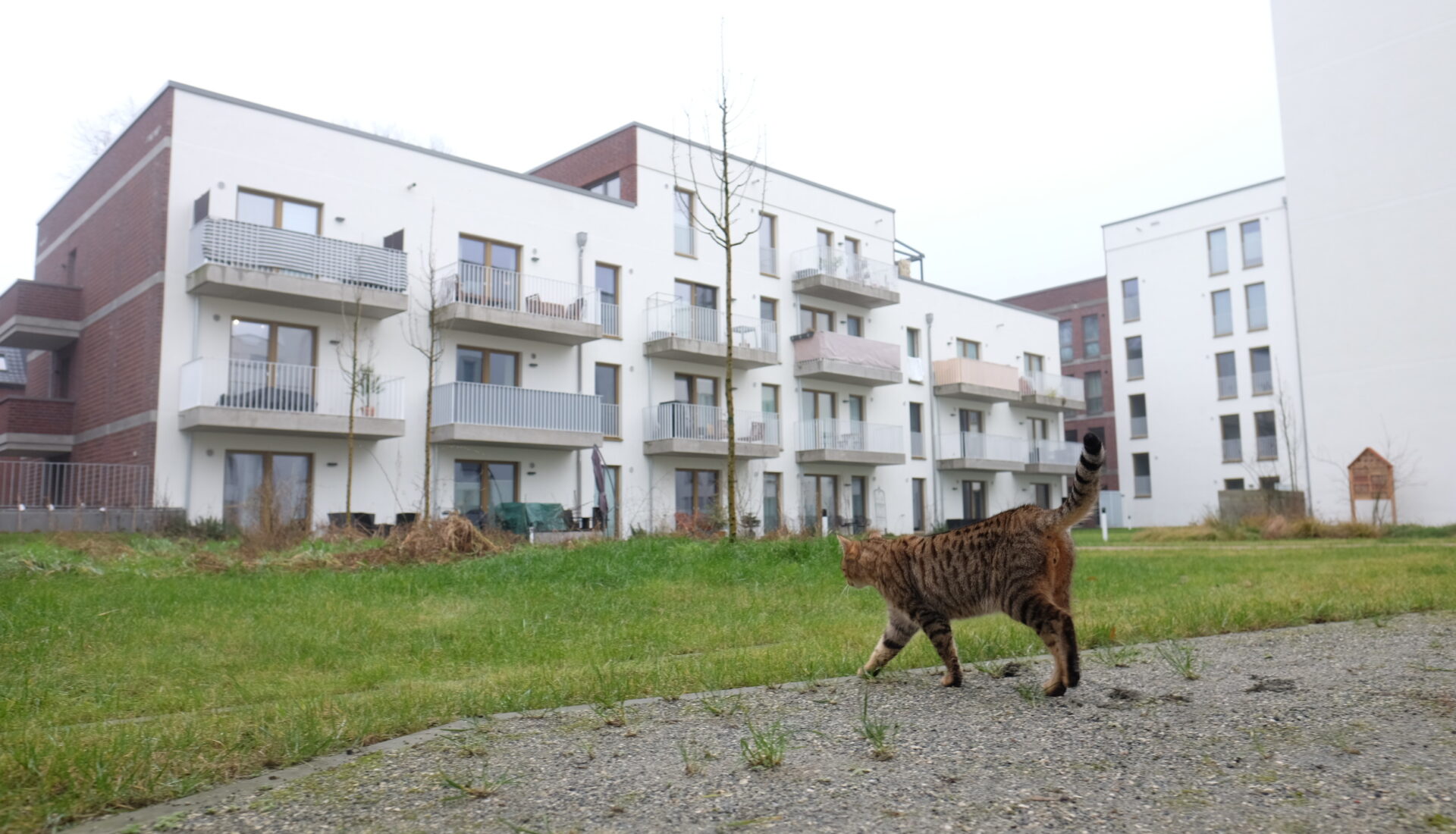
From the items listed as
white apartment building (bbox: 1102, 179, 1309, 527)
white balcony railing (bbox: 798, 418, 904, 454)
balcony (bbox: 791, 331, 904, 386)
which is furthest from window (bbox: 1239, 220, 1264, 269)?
white balcony railing (bbox: 798, 418, 904, 454)

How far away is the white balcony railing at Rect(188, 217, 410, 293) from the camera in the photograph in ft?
64.1

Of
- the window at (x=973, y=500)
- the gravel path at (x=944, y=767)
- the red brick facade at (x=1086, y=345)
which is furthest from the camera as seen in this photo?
the red brick facade at (x=1086, y=345)

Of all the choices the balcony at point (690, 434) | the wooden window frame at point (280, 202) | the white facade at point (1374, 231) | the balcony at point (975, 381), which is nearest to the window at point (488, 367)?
the balcony at point (690, 434)

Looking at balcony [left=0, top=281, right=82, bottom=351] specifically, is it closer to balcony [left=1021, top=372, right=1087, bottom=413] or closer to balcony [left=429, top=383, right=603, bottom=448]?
balcony [left=429, top=383, right=603, bottom=448]

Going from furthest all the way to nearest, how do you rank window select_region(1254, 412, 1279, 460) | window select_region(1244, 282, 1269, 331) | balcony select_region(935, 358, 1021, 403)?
window select_region(1244, 282, 1269, 331), window select_region(1254, 412, 1279, 460), balcony select_region(935, 358, 1021, 403)

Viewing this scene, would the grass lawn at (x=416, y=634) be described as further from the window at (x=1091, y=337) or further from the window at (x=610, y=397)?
the window at (x=1091, y=337)

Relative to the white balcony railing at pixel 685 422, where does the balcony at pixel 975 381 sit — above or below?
above

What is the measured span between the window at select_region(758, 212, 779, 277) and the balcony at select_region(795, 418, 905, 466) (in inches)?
200

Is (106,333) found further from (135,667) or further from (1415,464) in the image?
(1415,464)

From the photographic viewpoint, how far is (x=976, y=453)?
124ft

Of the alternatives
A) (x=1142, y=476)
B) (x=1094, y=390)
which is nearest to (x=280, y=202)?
(x=1142, y=476)

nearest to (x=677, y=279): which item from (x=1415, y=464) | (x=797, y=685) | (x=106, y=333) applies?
(x=106, y=333)

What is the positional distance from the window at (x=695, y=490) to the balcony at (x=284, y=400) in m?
8.83

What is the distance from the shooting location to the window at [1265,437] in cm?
4312
